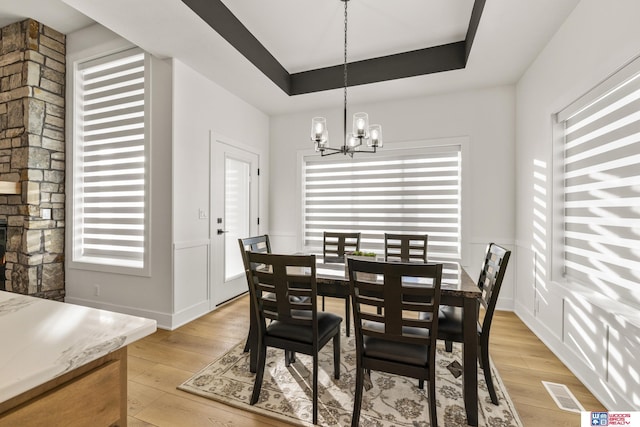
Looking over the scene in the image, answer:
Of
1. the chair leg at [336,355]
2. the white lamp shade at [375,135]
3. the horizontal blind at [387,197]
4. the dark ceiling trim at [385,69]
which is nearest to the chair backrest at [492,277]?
the chair leg at [336,355]

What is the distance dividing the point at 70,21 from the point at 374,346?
4.59 m

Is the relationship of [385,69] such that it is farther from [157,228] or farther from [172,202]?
[157,228]

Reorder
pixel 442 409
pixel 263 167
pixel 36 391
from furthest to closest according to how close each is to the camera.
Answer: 1. pixel 263 167
2. pixel 442 409
3. pixel 36 391

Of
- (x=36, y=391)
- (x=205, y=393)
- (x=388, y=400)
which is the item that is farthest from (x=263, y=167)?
(x=36, y=391)

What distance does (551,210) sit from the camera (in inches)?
105

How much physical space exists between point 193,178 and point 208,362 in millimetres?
1907

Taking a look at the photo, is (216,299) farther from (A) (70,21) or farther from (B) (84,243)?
(A) (70,21)

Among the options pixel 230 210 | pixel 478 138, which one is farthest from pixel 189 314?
pixel 478 138

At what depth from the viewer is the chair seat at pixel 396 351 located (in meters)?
1.57

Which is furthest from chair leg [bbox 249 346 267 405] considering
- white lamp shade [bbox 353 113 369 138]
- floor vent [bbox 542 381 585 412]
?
floor vent [bbox 542 381 585 412]

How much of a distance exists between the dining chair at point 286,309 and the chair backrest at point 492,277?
3.19 feet

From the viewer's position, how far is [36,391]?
63 centimetres

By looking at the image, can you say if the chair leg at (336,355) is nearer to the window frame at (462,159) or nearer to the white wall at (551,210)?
the white wall at (551,210)

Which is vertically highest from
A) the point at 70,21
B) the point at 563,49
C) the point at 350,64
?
the point at 70,21
